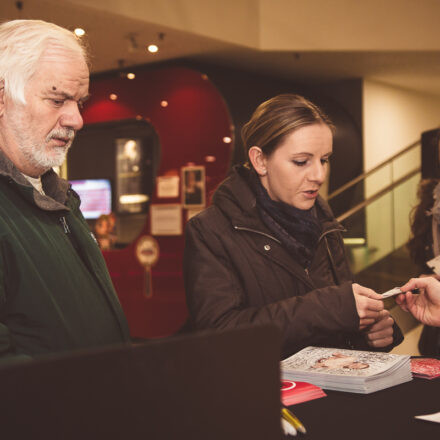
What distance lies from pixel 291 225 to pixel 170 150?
15.5 feet

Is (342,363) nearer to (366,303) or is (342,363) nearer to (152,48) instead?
(366,303)

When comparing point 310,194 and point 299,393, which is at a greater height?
point 310,194

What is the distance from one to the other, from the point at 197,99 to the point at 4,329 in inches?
218

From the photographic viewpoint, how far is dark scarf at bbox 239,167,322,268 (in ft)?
6.62

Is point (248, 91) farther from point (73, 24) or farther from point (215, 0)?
point (73, 24)

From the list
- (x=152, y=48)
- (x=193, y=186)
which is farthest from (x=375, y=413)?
(x=152, y=48)

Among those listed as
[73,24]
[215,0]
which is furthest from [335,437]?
[215,0]

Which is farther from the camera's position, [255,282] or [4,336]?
[255,282]

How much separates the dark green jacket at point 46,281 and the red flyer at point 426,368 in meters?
0.82

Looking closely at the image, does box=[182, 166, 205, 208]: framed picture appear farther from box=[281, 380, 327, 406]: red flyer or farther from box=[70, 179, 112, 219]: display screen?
box=[281, 380, 327, 406]: red flyer

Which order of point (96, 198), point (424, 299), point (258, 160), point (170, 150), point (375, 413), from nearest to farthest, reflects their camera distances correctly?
point (375, 413) < point (424, 299) < point (258, 160) < point (170, 150) < point (96, 198)

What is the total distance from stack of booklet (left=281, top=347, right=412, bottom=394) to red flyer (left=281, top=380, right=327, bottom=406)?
0.04 metres

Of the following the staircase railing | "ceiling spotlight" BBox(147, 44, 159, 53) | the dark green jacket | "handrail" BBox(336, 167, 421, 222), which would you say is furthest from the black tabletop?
"ceiling spotlight" BBox(147, 44, 159, 53)

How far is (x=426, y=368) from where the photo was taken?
159 cm
